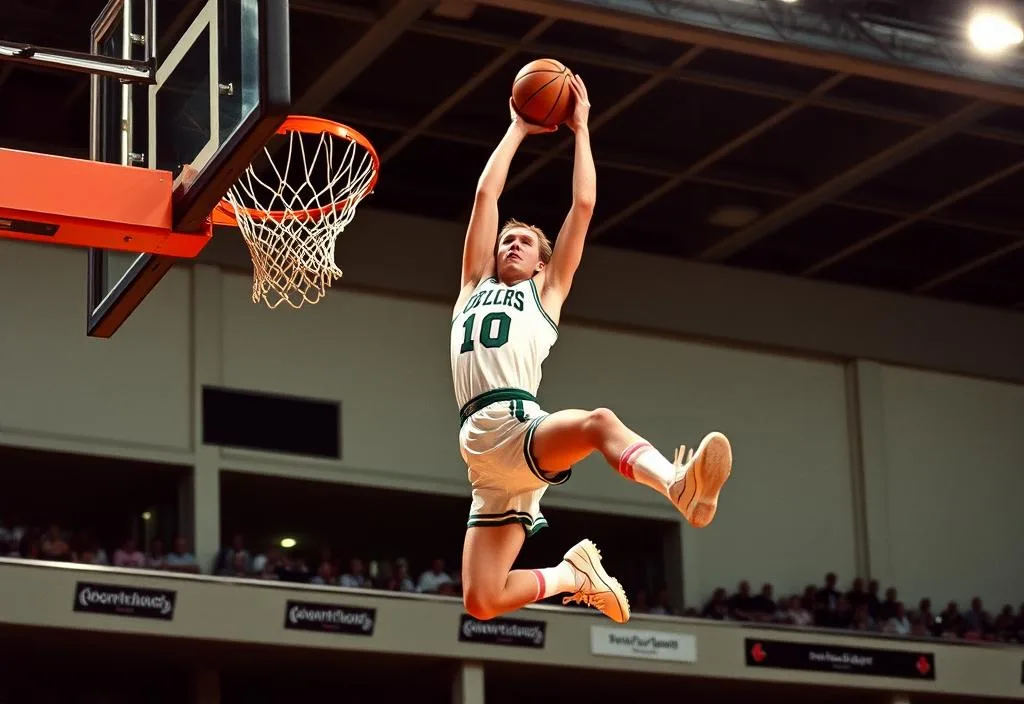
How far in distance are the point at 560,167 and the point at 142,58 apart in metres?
13.3

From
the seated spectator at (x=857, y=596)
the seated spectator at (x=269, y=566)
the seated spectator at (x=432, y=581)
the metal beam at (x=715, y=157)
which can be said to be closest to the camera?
the seated spectator at (x=269, y=566)

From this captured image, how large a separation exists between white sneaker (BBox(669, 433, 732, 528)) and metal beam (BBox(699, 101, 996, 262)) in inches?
573

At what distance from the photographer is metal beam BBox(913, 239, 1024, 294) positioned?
2523cm

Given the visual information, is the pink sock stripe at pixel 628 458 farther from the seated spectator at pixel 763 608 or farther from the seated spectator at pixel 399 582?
the seated spectator at pixel 763 608

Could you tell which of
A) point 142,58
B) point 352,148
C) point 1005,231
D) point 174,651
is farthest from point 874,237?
point 142,58

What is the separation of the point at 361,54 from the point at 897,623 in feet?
35.7

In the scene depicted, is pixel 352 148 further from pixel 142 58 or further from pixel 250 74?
pixel 250 74

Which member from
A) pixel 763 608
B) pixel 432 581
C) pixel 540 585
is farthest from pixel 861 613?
pixel 540 585

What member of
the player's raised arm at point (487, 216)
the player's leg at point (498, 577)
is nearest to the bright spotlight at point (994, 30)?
the player's raised arm at point (487, 216)

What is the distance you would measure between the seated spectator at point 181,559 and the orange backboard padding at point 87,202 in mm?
10787

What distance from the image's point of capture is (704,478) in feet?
24.7

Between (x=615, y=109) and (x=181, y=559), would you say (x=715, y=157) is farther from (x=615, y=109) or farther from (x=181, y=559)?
(x=181, y=559)

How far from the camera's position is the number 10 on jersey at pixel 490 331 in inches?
343

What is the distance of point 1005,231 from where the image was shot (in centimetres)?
2453
